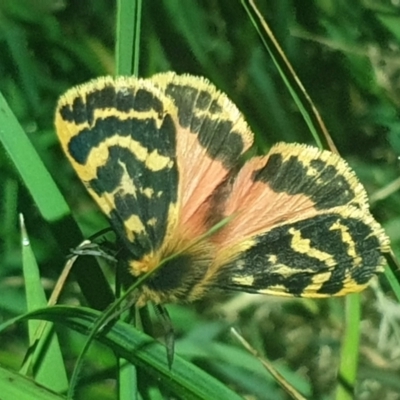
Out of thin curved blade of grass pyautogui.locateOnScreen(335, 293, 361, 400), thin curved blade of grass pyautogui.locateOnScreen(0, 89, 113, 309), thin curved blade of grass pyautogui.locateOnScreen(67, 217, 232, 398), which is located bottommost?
thin curved blade of grass pyautogui.locateOnScreen(335, 293, 361, 400)

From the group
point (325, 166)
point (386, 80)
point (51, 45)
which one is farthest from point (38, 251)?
point (386, 80)

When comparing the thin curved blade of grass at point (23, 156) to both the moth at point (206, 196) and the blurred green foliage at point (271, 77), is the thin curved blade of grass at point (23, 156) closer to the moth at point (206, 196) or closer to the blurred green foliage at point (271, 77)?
the moth at point (206, 196)

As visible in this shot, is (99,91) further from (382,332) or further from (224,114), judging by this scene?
(382,332)

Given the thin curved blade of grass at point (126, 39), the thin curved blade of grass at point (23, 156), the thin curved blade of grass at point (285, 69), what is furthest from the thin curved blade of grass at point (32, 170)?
the thin curved blade of grass at point (285, 69)

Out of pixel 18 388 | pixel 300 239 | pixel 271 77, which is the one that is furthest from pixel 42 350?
pixel 271 77

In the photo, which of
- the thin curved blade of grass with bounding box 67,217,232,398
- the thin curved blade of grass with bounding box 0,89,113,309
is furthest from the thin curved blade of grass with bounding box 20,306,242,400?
the thin curved blade of grass with bounding box 0,89,113,309

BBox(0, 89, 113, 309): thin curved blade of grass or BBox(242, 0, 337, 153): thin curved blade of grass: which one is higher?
BBox(242, 0, 337, 153): thin curved blade of grass

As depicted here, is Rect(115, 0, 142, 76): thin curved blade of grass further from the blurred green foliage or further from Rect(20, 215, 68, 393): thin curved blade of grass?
the blurred green foliage
